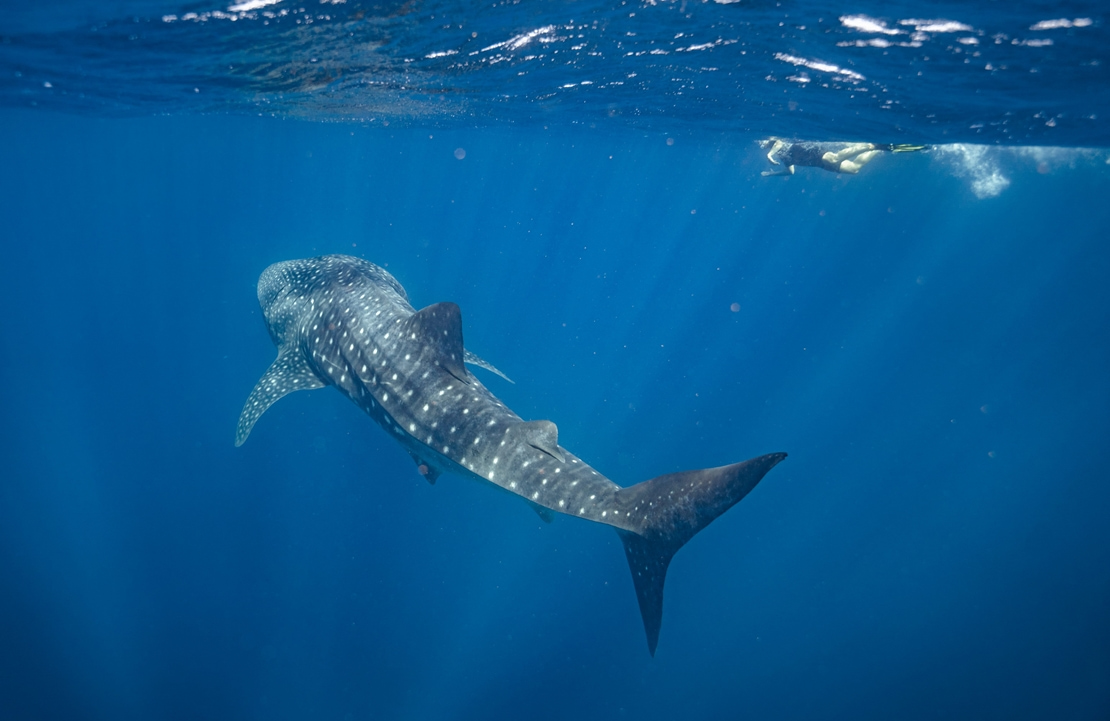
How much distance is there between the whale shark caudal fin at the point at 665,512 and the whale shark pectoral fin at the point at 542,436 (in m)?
0.86

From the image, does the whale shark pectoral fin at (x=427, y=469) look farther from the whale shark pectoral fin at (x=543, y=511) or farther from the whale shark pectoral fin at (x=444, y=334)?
the whale shark pectoral fin at (x=543, y=511)

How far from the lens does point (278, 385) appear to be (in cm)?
949

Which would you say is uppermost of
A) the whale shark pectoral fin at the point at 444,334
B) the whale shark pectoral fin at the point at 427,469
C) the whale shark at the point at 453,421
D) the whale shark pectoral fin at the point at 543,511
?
the whale shark pectoral fin at the point at 444,334

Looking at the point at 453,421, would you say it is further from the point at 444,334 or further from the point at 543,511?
the point at 543,511

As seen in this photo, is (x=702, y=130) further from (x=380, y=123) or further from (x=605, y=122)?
(x=380, y=123)

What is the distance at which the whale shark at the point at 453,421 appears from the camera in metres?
4.88

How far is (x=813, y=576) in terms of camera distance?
24719 mm

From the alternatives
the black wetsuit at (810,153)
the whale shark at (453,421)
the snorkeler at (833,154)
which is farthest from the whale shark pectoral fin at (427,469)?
the black wetsuit at (810,153)

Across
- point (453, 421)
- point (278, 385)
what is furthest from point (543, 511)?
point (278, 385)

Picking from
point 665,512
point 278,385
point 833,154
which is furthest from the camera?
point 833,154

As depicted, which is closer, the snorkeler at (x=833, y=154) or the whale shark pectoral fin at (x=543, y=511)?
the whale shark pectoral fin at (x=543, y=511)

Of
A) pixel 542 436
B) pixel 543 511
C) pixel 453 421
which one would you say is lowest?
pixel 543 511

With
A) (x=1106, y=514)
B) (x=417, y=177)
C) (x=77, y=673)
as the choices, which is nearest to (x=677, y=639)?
(x=77, y=673)

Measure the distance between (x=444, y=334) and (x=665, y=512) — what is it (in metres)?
3.69
